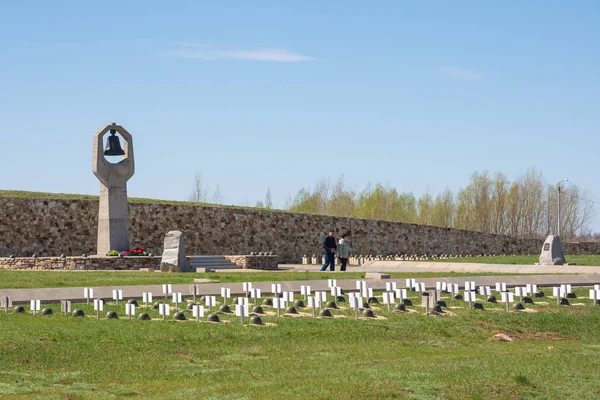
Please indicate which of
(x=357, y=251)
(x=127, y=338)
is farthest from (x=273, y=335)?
(x=357, y=251)

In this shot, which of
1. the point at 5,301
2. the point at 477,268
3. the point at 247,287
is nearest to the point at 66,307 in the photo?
the point at 5,301

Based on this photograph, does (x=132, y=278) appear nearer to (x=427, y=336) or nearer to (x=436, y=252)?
(x=427, y=336)

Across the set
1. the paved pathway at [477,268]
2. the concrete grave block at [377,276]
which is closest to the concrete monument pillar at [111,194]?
the paved pathway at [477,268]

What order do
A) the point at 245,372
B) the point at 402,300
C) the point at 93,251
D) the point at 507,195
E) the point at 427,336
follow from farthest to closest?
the point at 507,195
the point at 93,251
the point at 402,300
the point at 427,336
the point at 245,372

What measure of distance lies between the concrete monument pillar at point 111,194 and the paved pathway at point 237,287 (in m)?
Result: 9.48

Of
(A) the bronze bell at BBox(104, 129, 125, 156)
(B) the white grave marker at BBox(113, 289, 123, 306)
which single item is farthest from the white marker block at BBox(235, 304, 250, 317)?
(A) the bronze bell at BBox(104, 129, 125, 156)

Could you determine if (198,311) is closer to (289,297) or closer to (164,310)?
(164,310)

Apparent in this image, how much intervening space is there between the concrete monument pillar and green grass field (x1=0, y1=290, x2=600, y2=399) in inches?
671

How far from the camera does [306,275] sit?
27.7 metres

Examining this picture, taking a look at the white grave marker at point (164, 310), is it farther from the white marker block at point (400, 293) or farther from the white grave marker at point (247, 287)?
the white marker block at point (400, 293)

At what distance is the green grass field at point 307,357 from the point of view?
1153 cm

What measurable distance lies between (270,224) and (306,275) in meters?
25.9

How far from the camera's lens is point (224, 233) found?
5134 centimetres

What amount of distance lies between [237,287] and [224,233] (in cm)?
2931
